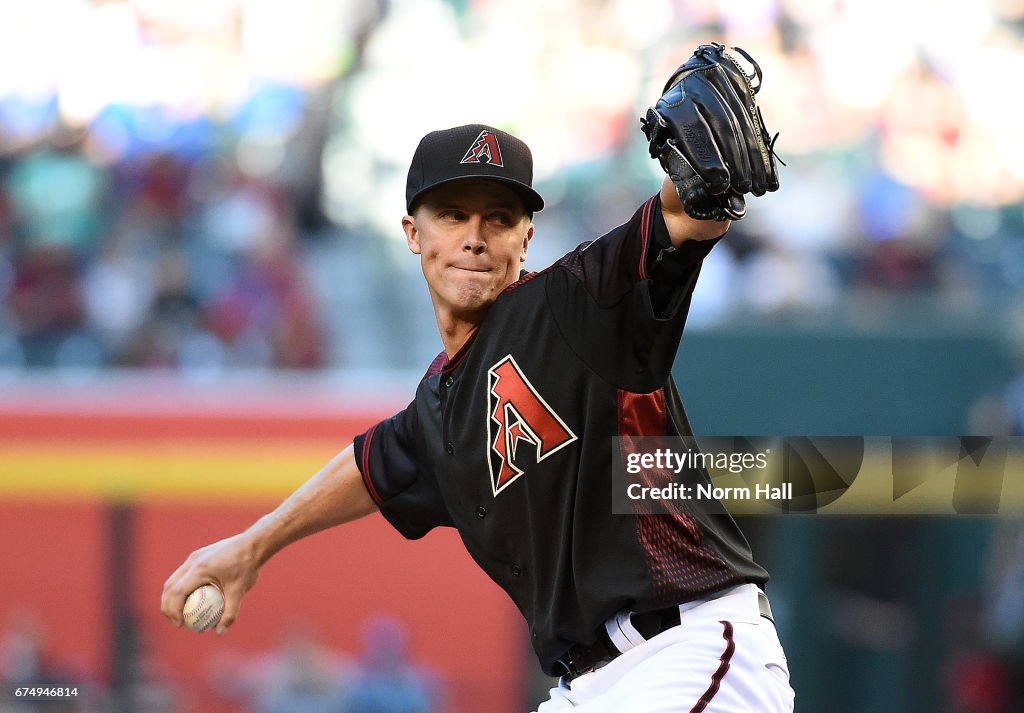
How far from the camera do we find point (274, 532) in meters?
3.12

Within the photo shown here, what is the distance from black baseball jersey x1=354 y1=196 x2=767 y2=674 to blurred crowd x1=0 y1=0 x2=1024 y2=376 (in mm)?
4502

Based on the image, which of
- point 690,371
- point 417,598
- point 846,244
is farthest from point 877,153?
point 417,598

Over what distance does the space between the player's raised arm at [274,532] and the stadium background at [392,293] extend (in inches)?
129

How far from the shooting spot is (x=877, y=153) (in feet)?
26.3

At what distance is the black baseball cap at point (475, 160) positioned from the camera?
105 inches

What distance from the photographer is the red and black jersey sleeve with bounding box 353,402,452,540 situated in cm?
307

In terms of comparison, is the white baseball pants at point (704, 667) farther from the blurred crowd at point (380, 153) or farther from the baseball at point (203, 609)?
the blurred crowd at point (380, 153)

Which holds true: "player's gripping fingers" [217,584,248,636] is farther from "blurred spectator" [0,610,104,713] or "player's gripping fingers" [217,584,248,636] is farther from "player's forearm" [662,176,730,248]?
"blurred spectator" [0,610,104,713]

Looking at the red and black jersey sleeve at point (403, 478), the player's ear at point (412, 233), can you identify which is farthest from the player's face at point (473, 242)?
the red and black jersey sleeve at point (403, 478)

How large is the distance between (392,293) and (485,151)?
17.3 feet

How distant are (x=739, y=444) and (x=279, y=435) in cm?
243

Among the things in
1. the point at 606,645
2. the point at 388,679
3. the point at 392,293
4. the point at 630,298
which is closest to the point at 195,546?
the point at 388,679

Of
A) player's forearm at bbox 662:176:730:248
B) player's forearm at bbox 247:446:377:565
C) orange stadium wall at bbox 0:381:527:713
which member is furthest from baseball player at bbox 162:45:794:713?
orange stadium wall at bbox 0:381:527:713

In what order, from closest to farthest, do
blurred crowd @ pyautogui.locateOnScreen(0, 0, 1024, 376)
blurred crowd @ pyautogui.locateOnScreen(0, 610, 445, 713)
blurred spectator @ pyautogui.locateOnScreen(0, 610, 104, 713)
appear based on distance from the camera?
blurred spectator @ pyautogui.locateOnScreen(0, 610, 104, 713)
blurred crowd @ pyautogui.locateOnScreen(0, 610, 445, 713)
blurred crowd @ pyautogui.locateOnScreen(0, 0, 1024, 376)
